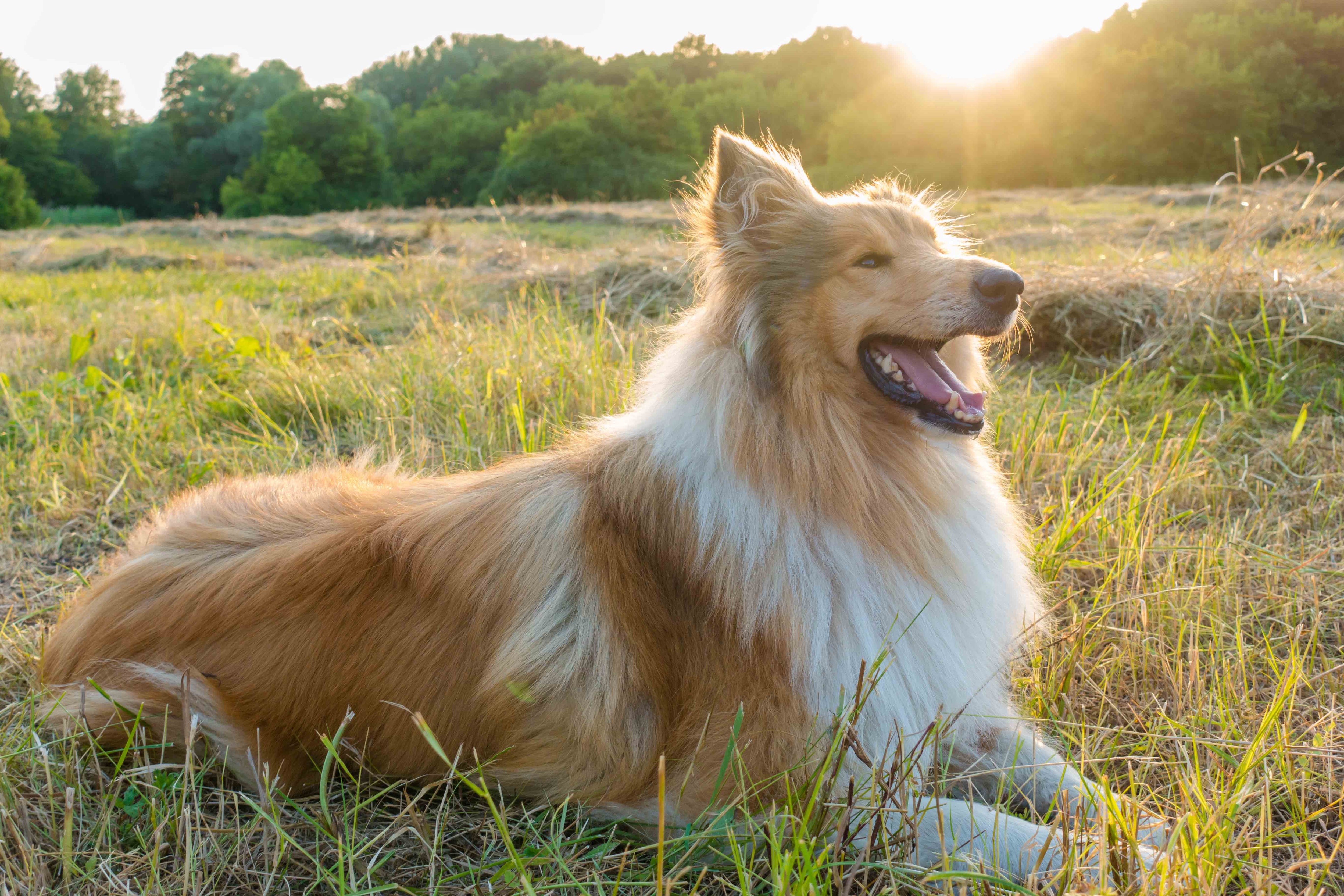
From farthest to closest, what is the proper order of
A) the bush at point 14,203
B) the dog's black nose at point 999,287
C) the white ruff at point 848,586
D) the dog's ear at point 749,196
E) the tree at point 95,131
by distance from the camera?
the tree at point 95,131 < the bush at point 14,203 < the dog's ear at point 749,196 < the dog's black nose at point 999,287 < the white ruff at point 848,586

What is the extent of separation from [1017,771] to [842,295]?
153 cm

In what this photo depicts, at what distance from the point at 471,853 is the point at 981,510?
1.80 m

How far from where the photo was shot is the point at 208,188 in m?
57.1

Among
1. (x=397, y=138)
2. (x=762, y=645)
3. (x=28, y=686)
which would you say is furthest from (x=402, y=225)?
(x=397, y=138)

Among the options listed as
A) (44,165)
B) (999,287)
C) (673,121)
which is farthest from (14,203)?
(999,287)

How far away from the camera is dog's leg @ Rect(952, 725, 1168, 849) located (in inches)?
87.4

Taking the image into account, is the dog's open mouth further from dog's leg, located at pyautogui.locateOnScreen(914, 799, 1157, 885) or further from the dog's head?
dog's leg, located at pyautogui.locateOnScreen(914, 799, 1157, 885)

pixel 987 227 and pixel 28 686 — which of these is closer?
pixel 28 686

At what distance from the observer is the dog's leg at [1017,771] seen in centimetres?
222

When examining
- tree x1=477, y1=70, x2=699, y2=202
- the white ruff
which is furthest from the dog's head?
tree x1=477, y1=70, x2=699, y2=202

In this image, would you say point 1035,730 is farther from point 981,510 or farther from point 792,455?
point 792,455

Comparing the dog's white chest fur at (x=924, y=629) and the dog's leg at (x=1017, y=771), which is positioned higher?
the dog's white chest fur at (x=924, y=629)

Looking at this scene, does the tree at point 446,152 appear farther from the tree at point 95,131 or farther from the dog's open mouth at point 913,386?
the dog's open mouth at point 913,386

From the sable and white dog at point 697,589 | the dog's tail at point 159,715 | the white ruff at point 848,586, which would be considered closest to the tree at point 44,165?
the dog's tail at point 159,715
